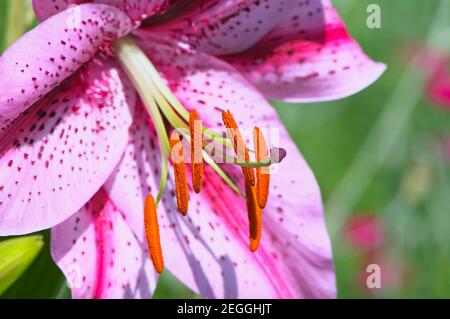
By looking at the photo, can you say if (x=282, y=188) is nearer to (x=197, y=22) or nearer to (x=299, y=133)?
(x=197, y=22)

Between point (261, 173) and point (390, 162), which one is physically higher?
point (261, 173)

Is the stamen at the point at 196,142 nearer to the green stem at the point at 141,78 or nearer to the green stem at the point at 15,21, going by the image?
the green stem at the point at 141,78

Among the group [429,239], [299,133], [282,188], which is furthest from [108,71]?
[299,133]

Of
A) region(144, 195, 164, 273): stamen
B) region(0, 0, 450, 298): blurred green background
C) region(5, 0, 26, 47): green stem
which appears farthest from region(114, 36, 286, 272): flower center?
region(0, 0, 450, 298): blurred green background

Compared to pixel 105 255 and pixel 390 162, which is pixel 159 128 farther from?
pixel 390 162

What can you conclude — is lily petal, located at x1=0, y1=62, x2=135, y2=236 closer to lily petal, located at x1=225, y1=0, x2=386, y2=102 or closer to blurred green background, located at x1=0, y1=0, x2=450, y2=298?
lily petal, located at x1=225, y1=0, x2=386, y2=102

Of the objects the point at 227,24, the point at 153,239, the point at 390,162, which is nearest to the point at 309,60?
the point at 227,24

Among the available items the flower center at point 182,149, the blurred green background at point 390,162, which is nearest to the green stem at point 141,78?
the flower center at point 182,149
